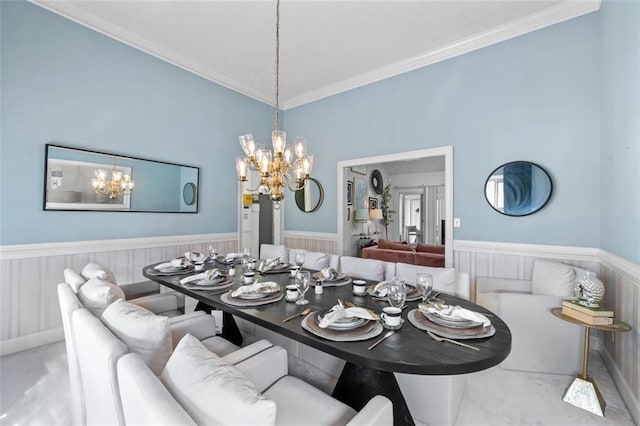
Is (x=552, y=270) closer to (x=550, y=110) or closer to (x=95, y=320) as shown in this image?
(x=550, y=110)

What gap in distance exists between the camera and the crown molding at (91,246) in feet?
8.05

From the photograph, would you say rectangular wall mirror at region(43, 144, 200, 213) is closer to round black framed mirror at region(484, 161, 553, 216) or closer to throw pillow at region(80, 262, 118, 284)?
throw pillow at region(80, 262, 118, 284)

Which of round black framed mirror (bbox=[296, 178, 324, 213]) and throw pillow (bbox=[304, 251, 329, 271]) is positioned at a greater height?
round black framed mirror (bbox=[296, 178, 324, 213])

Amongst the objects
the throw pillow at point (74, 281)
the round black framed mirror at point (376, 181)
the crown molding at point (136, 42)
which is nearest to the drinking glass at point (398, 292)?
the throw pillow at point (74, 281)

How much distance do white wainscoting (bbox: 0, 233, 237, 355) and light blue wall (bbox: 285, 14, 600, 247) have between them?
351 cm

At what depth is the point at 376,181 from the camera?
7.27 m

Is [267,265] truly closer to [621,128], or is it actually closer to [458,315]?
[458,315]

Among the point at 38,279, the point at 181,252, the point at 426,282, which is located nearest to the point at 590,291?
the point at 426,282

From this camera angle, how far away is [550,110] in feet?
9.10

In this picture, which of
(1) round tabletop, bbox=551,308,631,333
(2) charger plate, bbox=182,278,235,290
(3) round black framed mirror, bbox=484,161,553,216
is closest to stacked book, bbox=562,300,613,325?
(1) round tabletop, bbox=551,308,631,333

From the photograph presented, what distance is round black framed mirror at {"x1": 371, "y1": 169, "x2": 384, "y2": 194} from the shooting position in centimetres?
711

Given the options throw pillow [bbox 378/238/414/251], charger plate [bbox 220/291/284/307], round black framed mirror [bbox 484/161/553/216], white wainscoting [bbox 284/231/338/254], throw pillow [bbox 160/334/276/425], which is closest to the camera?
throw pillow [bbox 160/334/276/425]

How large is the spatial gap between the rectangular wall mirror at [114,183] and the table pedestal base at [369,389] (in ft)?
10.0

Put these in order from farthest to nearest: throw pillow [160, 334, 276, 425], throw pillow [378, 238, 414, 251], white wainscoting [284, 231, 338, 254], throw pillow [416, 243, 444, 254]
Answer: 1. white wainscoting [284, 231, 338, 254]
2. throw pillow [378, 238, 414, 251]
3. throw pillow [416, 243, 444, 254]
4. throw pillow [160, 334, 276, 425]
